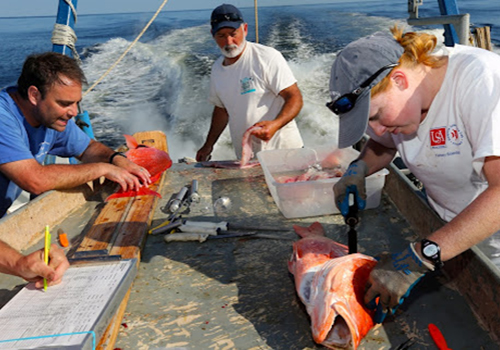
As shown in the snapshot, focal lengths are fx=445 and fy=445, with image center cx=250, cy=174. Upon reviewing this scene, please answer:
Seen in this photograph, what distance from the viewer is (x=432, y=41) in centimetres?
171

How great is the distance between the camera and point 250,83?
4020 millimetres

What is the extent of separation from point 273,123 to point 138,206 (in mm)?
1330

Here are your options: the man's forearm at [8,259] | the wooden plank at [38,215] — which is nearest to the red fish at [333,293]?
the man's forearm at [8,259]

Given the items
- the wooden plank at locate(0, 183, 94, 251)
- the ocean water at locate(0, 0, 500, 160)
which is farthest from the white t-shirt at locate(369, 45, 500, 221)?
the ocean water at locate(0, 0, 500, 160)

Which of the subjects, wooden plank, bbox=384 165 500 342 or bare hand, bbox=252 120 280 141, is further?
bare hand, bbox=252 120 280 141

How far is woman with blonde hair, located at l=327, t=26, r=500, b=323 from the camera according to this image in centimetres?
→ 154

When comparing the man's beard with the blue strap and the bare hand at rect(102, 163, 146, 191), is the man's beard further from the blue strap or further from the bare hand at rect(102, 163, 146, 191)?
the blue strap

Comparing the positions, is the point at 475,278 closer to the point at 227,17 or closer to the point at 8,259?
the point at 8,259

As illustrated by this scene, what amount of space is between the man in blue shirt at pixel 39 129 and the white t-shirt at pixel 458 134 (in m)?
1.90

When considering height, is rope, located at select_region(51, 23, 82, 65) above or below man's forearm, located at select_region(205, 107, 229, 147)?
above

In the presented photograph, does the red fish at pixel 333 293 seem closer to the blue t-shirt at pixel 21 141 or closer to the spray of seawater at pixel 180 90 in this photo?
the blue t-shirt at pixel 21 141

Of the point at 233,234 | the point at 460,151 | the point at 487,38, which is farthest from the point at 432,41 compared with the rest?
the point at 487,38

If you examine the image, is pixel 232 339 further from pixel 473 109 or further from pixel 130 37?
pixel 130 37

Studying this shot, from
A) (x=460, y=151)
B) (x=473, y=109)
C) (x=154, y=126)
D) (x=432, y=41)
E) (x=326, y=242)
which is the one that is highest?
(x=432, y=41)
